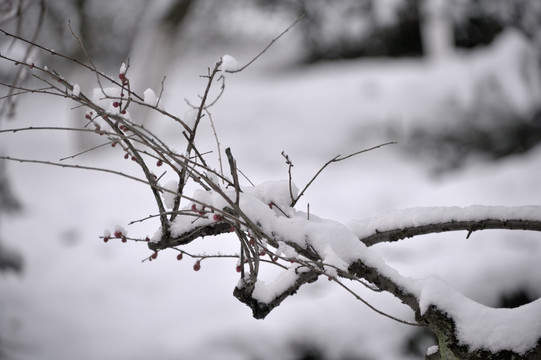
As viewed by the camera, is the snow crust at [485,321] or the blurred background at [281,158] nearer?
the snow crust at [485,321]

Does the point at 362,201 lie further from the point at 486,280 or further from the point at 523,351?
the point at 523,351

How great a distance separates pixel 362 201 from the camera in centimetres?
619

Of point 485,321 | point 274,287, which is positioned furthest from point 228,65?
point 485,321

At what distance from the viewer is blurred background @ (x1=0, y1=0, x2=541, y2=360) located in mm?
3824

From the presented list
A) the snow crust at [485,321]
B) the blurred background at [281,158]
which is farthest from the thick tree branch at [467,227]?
the blurred background at [281,158]

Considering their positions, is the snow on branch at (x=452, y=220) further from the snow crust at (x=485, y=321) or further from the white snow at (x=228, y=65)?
the white snow at (x=228, y=65)

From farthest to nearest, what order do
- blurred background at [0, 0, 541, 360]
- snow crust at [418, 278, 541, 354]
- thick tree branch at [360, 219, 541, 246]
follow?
blurred background at [0, 0, 541, 360], thick tree branch at [360, 219, 541, 246], snow crust at [418, 278, 541, 354]

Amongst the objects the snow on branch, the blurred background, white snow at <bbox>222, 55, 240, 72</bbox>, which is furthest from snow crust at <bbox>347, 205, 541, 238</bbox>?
the blurred background

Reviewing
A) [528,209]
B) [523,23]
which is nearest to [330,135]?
[523,23]

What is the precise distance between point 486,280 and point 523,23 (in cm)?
625

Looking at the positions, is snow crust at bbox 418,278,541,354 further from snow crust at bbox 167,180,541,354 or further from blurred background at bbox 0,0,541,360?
blurred background at bbox 0,0,541,360

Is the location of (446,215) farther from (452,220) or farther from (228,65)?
(228,65)

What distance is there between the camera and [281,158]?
7.49 metres

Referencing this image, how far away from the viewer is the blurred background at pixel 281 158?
382 cm
